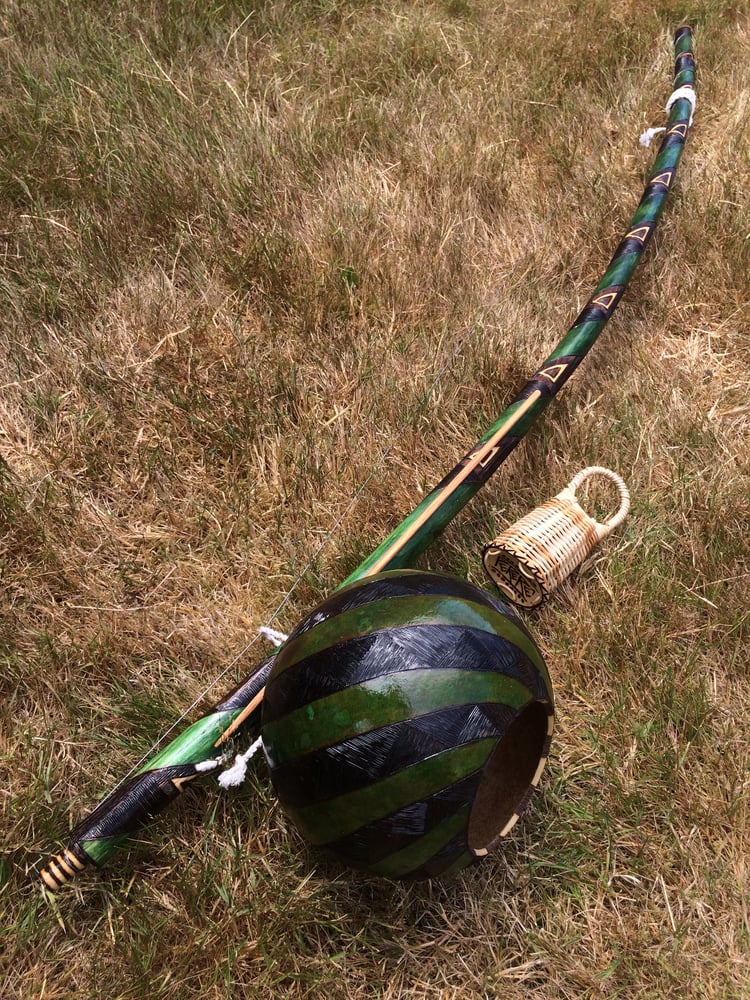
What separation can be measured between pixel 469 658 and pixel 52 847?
3.40 ft

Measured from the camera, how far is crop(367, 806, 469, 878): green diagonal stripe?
5.11 feet

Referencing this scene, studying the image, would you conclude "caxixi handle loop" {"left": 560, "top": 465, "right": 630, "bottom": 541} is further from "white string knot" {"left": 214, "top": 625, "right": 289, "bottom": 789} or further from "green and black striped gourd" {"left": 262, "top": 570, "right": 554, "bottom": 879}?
"white string knot" {"left": 214, "top": 625, "right": 289, "bottom": 789}

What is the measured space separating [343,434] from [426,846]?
1407mm

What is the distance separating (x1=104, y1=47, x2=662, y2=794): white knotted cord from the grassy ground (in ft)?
0.06

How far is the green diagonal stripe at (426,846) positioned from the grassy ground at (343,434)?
12.5 inches

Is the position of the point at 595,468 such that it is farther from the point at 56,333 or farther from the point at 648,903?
the point at 56,333

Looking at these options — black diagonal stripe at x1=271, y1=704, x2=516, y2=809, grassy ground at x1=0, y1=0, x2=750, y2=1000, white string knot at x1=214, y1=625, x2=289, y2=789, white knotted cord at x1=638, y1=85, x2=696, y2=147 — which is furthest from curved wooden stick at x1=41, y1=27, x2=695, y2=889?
white knotted cord at x1=638, y1=85, x2=696, y2=147

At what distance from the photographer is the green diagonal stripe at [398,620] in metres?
1.62

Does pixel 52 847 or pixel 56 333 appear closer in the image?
pixel 52 847

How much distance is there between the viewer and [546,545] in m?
2.17

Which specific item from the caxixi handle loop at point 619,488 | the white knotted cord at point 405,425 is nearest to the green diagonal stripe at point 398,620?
the white knotted cord at point 405,425

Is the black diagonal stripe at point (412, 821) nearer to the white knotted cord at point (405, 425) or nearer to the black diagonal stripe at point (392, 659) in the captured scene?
the black diagonal stripe at point (392, 659)

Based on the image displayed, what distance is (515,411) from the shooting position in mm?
2426

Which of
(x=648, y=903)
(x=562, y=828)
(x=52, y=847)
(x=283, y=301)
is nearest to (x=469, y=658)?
(x=562, y=828)
